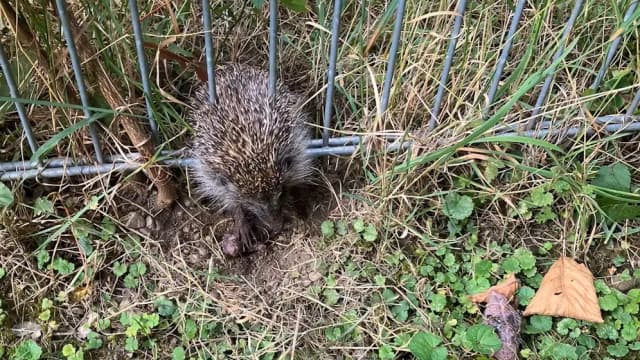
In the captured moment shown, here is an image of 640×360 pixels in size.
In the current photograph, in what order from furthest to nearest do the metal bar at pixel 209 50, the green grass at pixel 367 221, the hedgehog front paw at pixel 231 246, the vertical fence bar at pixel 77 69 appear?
the hedgehog front paw at pixel 231 246, the green grass at pixel 367 221, the metal bar at pixel 209 50, the vertical fence bar at pixel 77 69

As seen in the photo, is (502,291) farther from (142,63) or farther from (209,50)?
(142,63)

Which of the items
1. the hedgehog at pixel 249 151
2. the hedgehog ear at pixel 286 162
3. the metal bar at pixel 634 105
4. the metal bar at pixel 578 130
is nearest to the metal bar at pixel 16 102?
the hedgehog at pixel 249 151

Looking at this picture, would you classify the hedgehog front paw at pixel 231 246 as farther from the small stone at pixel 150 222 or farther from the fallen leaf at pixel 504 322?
the fallen leaf at pixel 504 322

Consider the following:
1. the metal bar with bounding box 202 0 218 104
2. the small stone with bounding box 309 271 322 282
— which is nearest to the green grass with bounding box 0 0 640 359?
the small stone with bounding box 309 271 322 282

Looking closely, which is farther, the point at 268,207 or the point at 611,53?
the point at 268,207

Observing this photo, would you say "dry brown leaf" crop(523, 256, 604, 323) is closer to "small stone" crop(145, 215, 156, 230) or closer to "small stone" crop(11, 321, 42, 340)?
"small stone" crop(145, 215, 156, 230)

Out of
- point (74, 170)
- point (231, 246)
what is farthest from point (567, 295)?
point (74, 170)

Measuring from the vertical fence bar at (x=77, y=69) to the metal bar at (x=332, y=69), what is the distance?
969 mm

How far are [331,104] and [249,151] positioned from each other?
0.40 metres

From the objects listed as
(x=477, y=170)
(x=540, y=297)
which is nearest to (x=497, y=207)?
(x=477, y=170)

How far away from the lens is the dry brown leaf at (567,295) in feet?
9.61

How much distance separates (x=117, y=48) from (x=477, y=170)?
5.23 ft

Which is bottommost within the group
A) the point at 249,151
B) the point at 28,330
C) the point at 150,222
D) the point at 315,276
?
the point at 28,330

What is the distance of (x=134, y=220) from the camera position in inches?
128
